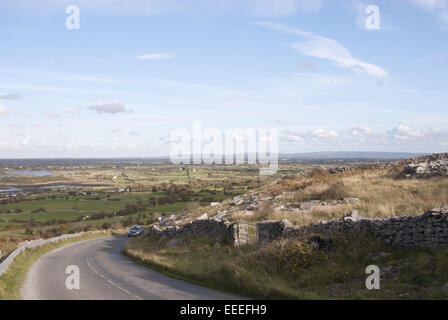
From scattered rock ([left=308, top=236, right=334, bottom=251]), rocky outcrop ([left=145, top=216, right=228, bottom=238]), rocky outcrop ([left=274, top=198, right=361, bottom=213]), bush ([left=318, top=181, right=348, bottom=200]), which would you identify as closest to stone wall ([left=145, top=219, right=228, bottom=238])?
rocky outcrop ([left=145, top=216, right=228, bottom=238])

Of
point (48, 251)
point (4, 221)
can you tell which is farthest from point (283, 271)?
point (4, 221)

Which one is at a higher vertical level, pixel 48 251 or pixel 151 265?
pixel 151 265

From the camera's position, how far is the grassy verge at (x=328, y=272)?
415 inches

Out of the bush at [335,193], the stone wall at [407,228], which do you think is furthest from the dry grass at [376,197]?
the stone wall at [407,228]

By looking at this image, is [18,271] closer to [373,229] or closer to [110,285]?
[110,285]

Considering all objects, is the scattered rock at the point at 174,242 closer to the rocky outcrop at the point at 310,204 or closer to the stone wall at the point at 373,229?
the stone wall at the point at 373,229

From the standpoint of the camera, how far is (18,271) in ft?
63.9

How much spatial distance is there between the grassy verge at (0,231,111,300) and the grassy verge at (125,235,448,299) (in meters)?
6.57

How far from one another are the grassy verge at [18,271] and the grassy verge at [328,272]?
6570 millimetres
